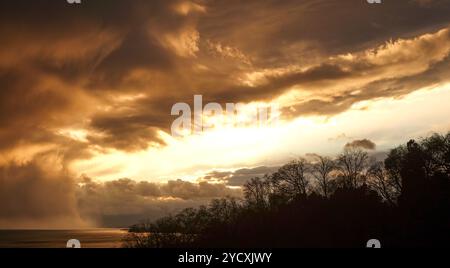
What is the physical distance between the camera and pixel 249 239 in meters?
47.4

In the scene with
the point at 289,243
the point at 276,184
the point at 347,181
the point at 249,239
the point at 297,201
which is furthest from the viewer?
the point at 276,184

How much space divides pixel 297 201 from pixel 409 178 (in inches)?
511

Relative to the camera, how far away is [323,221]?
4409 cm

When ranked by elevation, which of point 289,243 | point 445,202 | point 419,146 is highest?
point 419,146

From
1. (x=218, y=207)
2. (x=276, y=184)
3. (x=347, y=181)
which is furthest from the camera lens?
(x=218, y=207)

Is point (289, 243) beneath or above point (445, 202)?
beneath

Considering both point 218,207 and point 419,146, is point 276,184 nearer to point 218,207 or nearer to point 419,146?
point 218,207

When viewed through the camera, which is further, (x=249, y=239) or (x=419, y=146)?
(x=419, y=146)
